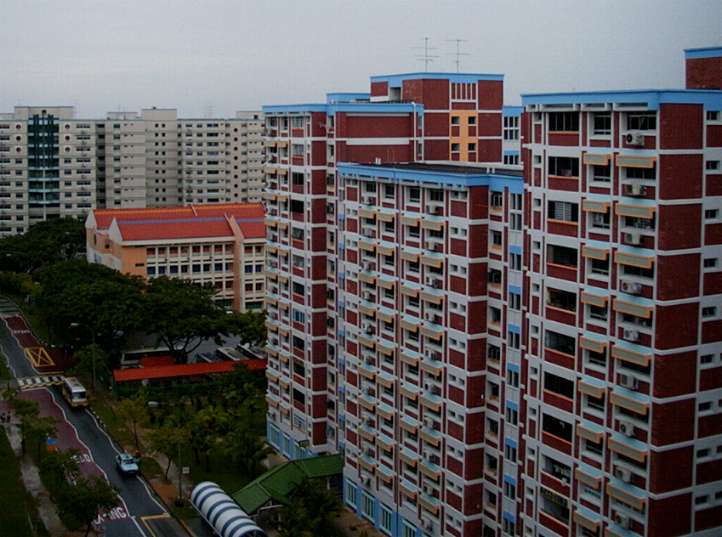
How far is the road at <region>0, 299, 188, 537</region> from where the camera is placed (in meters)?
36.1

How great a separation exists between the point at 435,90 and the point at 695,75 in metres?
14.7

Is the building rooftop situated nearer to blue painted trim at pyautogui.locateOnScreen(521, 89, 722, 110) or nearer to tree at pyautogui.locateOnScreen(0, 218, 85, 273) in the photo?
tree at pyautogui.locateOnScreen(0, 218, 85, 273)

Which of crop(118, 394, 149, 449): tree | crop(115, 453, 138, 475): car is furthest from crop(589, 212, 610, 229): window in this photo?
crop(118, 394, 149, 449): tree

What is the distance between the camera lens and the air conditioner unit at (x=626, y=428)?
24375mm

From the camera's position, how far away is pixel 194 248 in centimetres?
6788

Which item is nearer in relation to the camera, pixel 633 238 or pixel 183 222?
pixel 633 238

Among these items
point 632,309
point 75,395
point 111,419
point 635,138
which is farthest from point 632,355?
point 75,395

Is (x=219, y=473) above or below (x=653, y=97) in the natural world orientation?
below

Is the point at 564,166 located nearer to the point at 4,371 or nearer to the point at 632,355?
the point at 632,355

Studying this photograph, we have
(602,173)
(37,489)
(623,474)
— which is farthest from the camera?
(37,489)

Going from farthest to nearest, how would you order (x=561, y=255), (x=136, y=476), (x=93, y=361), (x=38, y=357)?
1. (x=38, y=357)
2. (x=93, y=361)
3. (x=136, y=476)
4. (x=561, y=255)

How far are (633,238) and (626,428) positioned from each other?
4743 mm

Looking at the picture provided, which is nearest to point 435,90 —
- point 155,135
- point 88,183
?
point 88,183

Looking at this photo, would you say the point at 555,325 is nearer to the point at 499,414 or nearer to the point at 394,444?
the point at 499,414
